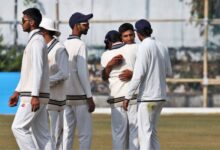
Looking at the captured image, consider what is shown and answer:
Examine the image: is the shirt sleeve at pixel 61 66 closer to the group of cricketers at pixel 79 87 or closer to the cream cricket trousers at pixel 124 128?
the group of cricketers at pixel 79 87

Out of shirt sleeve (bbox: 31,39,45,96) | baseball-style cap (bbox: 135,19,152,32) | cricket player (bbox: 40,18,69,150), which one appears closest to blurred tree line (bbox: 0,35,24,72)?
cricket player (bbox: 40,18,69,150)

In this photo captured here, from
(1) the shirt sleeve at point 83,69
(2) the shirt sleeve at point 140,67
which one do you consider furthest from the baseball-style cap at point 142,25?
(1) the shirt sleeve at point 83,69

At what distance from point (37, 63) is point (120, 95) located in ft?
9.67

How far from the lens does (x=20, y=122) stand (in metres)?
12.8

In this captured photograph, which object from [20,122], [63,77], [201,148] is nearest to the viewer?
[20,122]

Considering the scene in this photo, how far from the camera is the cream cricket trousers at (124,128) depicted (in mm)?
15336

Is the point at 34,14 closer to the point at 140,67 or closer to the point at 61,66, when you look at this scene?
the point at 61,66

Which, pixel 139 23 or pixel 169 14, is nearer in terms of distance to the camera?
pixel 139 23

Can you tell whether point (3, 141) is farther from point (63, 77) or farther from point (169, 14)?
point (169, 14)

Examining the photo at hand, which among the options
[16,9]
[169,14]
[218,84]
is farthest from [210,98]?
[16,9]

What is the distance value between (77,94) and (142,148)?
1.37 m

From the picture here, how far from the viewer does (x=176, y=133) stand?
70.7 ft

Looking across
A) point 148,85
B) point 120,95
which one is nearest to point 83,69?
point 120,95

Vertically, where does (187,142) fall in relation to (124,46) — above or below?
below
